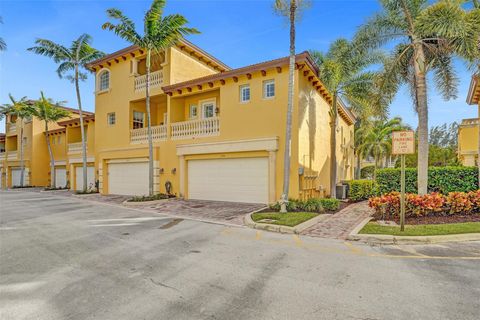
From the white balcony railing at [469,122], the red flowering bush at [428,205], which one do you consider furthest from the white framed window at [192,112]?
the white balcony railing at [469,122]

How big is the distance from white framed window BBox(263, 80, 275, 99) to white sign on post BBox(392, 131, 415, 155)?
6925 millimetres

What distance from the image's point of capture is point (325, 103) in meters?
18.4

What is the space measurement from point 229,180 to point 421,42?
10599 mm

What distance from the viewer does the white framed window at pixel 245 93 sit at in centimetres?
1439

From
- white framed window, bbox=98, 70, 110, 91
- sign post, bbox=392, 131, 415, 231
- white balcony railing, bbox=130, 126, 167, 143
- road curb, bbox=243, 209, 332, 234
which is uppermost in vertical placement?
white framed window, bbox=98, 70, 110, 91

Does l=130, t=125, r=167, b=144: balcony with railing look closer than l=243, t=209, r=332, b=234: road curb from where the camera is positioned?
No

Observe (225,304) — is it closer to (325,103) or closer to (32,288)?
(32,288)

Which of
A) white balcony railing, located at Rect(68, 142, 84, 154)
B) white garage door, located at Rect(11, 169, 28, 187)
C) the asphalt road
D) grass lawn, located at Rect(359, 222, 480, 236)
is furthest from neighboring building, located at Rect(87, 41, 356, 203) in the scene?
white garage door, located at Rect(11, 169, 28, 187)

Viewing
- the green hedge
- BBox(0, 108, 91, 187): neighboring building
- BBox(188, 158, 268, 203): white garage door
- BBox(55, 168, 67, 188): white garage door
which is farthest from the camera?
BBox(0, 108, 91, 187): neighboring building

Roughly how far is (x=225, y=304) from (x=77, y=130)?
96.9ft

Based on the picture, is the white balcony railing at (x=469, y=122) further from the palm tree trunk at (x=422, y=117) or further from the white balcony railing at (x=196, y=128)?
the white balcony railing at (x=196, y=128)

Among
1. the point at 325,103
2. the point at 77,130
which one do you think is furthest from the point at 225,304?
the point at 77,130

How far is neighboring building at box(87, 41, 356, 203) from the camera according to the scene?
527 inches

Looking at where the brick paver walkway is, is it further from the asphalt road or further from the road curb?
the asphalt road
